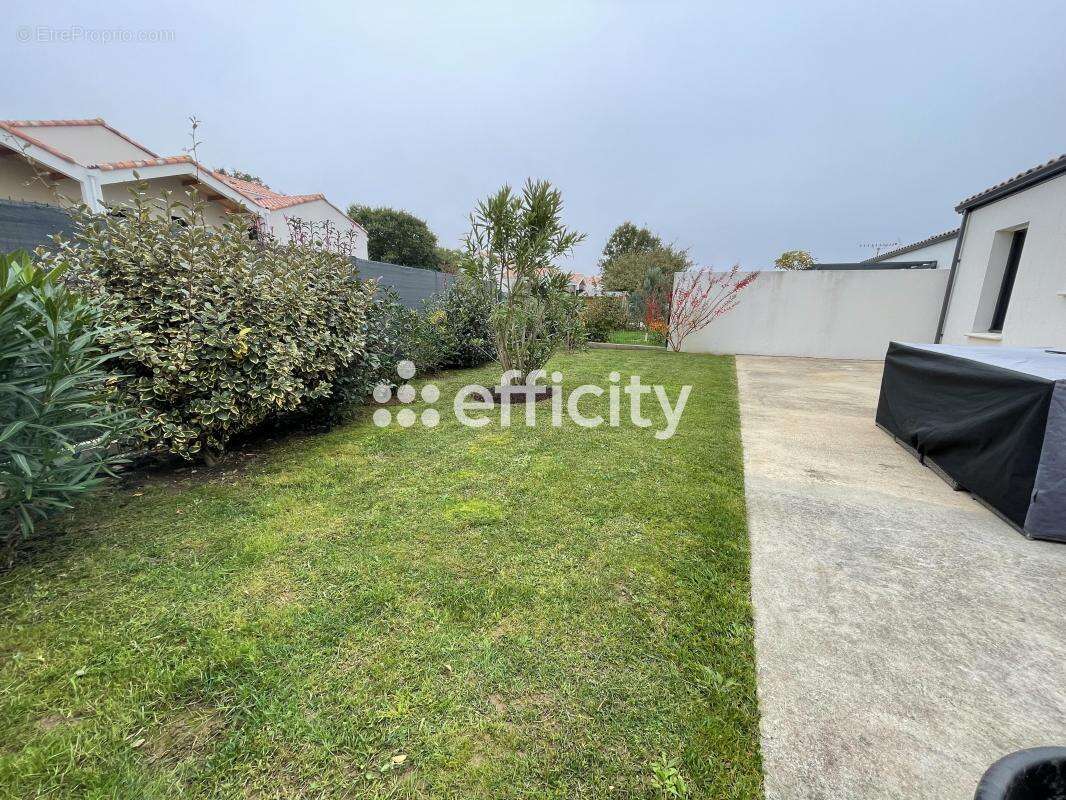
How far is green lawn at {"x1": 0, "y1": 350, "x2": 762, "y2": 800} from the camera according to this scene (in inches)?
48.5

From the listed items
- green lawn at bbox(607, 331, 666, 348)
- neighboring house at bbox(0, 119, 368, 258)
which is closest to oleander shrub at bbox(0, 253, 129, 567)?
neighboring house at bbox(0, 119, 368, 258)

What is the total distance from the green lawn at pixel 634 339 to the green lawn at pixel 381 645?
10068mm

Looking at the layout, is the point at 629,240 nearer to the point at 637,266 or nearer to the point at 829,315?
the point at 637,266

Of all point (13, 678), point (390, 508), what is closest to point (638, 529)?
point (390, 508)

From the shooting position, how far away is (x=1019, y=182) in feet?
19.8

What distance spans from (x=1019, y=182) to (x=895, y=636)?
8.22 metres

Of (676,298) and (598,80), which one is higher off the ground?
(598,80)

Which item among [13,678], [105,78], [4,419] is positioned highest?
[105,78]

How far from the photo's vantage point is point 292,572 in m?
2.10

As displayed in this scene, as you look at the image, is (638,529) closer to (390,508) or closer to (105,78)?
(390,508)

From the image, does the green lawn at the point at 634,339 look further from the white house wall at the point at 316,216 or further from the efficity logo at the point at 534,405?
the white house wall at the point at 316,216

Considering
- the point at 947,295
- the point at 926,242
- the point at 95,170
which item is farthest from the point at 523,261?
the point at 926,242

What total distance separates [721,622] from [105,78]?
11053 mm

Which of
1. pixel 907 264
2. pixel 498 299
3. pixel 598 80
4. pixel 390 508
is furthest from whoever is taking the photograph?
pixel 907 264
